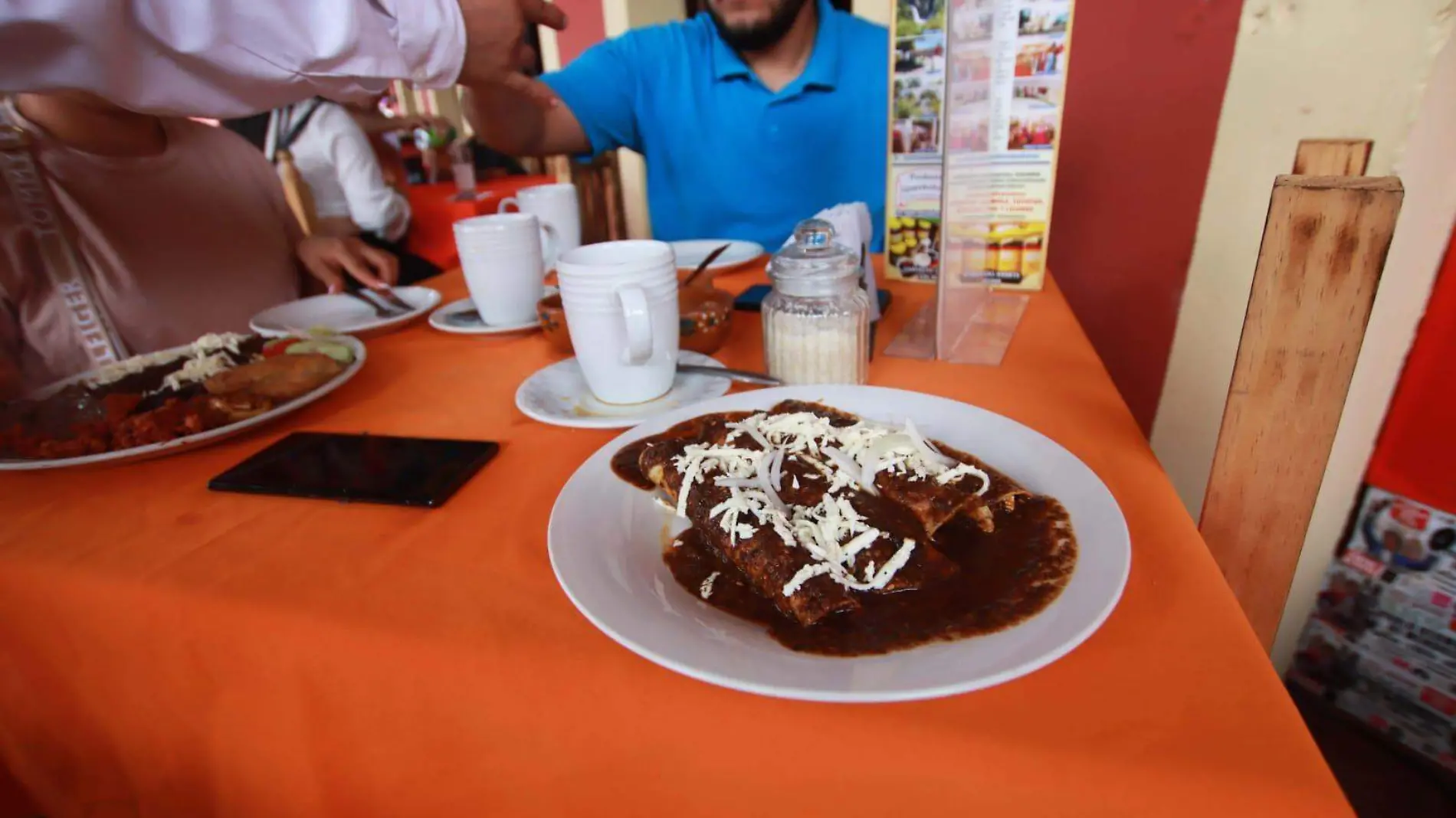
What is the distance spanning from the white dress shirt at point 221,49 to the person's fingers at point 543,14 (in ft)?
0.63

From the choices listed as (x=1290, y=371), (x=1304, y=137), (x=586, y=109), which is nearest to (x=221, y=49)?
(x=1290, y=371)

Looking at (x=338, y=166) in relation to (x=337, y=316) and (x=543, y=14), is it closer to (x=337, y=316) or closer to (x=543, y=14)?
(x=337, y=316)

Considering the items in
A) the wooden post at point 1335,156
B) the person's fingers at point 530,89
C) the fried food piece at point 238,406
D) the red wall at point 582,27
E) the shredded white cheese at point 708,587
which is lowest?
the shredded white cheese at point 708,587

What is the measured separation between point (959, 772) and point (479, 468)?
1.96ft

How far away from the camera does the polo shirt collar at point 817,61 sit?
2115 mm

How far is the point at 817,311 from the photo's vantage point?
2.90ft

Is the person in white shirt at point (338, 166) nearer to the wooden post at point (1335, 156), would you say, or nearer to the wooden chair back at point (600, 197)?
the wooden chair back at point (600, 197)

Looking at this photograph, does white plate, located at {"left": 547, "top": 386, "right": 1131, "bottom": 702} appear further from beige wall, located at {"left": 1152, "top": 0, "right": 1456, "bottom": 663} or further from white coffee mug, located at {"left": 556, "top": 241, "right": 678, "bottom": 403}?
beige wall, located at {"left": 1152, "top": 0, "right": 1456, "bottom": 663}

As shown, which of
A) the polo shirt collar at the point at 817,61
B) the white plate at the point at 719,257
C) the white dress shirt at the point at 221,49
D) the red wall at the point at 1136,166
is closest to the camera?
the white dress shirt at the point at 221,49

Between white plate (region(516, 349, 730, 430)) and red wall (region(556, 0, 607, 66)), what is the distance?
9.74 ft

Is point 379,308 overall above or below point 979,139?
below

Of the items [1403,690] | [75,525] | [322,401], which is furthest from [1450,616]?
[75,525]

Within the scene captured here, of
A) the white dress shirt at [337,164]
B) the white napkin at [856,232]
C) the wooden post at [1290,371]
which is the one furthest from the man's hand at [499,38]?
the white dress shirt at [337,164]

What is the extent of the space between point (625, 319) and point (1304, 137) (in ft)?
5.54
